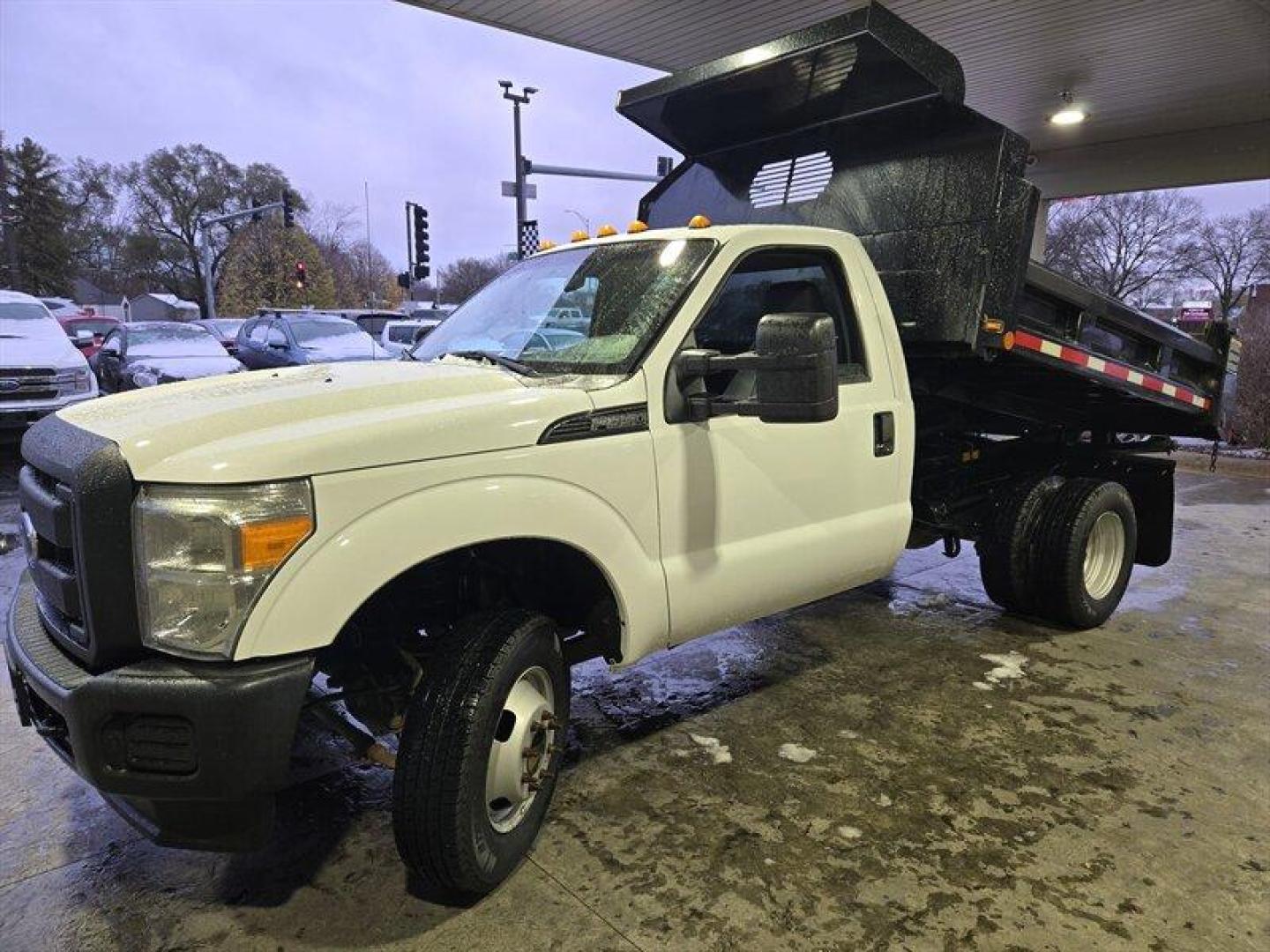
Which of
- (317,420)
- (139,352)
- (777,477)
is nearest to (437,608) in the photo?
(317,420)

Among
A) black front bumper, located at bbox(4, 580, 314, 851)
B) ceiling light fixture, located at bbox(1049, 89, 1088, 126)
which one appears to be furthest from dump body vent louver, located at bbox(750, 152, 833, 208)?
ceiling light fixture, located at bbox(1049, 89, 1088, 126)

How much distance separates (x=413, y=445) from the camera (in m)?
2.35

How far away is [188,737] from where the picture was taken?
2092 millimetres

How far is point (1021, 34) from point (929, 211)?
624 cm

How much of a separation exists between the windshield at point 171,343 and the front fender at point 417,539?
13.4 m

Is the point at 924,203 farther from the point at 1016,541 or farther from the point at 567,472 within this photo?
the point at 567,472

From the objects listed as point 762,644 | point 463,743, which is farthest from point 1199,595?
point 463,743

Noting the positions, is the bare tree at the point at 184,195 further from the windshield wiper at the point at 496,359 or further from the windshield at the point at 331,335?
the windshield wiper at the point at 496,359

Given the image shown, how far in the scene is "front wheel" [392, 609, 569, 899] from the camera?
8.06 ft

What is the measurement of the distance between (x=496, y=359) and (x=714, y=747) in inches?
73.7

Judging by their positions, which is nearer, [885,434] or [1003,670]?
[885,434]

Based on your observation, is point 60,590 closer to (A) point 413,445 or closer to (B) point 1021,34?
(A) point 413,445

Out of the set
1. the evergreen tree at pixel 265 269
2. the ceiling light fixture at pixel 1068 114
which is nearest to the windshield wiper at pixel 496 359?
the ceiling light fixture at pixel 1068 114

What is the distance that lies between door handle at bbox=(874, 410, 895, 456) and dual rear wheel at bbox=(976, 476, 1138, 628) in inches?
60.1
